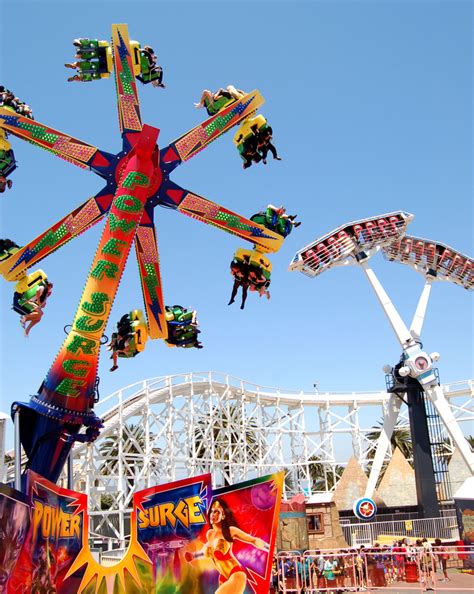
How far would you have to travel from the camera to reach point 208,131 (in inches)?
459

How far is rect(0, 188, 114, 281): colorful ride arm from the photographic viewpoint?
33.8ft

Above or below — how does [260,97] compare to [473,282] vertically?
below

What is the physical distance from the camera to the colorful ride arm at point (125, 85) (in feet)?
36.6

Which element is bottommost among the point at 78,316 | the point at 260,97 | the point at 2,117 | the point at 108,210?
the point at 78,316

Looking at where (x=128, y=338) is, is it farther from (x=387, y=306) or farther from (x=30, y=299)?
(x=387, y=306)

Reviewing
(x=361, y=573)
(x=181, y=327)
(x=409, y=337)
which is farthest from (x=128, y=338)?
(x=409, y=337)

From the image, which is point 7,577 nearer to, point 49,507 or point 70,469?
point 49,507

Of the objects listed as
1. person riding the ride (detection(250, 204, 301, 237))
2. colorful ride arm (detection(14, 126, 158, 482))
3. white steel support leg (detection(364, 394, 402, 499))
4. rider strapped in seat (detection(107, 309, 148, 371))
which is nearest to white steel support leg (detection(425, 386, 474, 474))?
white steel support leg (detection(364, 394, 402, 499))

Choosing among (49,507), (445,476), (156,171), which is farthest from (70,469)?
(445,476)

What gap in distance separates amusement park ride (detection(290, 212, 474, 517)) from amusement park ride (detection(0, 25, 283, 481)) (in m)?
14.6

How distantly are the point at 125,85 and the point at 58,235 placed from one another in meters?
2.90

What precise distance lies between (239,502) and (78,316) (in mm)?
Result: 3761

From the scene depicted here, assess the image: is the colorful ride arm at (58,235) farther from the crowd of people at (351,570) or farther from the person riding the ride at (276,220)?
the crowd of people at (351,570)

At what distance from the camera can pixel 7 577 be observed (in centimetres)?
679
